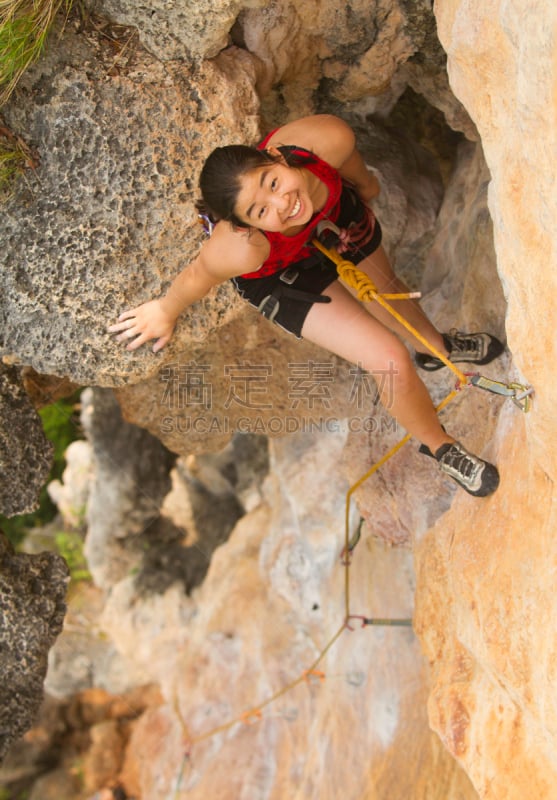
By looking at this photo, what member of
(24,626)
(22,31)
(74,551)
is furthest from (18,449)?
(74,551)

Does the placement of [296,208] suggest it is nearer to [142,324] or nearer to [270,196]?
[270,196]

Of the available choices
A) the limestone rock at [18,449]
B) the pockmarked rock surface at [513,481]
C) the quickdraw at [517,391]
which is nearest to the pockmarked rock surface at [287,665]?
the pockmarked rock surface at [513,481]

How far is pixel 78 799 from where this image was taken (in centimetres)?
554

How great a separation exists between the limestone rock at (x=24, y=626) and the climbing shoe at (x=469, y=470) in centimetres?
165

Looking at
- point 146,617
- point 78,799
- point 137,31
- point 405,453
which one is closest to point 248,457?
point 146,617

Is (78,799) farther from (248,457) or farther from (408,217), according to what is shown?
(408,217)

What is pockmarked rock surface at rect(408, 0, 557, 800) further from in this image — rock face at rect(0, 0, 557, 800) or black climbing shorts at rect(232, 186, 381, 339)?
black climbing shorts at rect(232, 186, 381, 339)

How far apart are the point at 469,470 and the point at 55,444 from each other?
4.77 metres

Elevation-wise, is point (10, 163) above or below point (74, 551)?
above

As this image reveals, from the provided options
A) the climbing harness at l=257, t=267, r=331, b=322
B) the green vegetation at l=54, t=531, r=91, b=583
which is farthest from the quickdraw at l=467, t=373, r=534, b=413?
the green vegetation at l=54, t=531, r=91, b=583

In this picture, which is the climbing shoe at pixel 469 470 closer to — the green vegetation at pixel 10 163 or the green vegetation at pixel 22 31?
the green vegetation at pixel 10 163

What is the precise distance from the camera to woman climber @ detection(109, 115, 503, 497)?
1921 millimetres

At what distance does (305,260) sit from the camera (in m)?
2.41

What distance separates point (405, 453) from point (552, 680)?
1.41 meters
